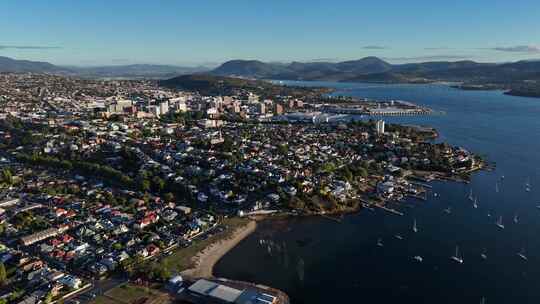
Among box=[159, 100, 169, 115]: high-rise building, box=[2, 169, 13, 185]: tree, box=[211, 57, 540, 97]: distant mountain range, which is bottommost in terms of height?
box=[2, 169, 13, 185]: tree

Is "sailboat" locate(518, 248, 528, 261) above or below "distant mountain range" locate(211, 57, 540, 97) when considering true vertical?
below

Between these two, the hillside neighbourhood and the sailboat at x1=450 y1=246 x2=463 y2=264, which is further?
the sailboat at x1=450 y1=246 x2=463 y2=264

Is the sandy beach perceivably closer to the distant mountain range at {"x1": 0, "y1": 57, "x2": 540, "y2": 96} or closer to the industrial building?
the industrial building

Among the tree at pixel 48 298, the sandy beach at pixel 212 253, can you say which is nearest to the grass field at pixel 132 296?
the tree at pixel 48 298

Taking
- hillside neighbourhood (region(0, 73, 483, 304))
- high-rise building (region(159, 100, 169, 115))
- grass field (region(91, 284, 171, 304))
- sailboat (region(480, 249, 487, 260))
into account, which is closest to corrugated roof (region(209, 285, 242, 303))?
hillside neighbourhood (region(0, 73, 483, 304))

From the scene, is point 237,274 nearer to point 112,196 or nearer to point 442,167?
point 112,196

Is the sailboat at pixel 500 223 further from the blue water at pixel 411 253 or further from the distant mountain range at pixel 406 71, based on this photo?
the distant mountain range at pixel 406 71

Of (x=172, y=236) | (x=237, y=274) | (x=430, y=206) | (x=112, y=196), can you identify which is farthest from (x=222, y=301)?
(x=430, y=206)

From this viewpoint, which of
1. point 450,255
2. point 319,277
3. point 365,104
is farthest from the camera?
point 365,104
